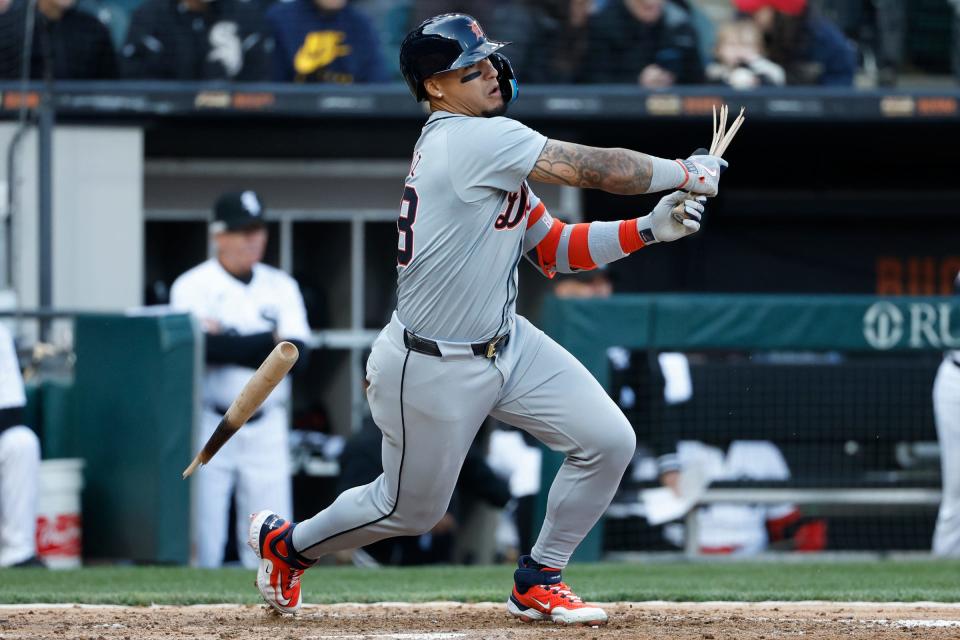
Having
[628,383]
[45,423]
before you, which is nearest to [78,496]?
[45,423]

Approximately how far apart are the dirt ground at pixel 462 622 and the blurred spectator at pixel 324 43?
5.16 m

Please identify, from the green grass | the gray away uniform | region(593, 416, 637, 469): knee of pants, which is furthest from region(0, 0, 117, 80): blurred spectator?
region(593, 416, 637, 469): knee of pants

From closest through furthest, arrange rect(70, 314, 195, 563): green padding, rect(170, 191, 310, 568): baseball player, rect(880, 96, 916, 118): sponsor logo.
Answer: rect(70, 314, 195, 563): green padding → rect(170, 191, 310, 568): baseball player → rect(880, 96, 916, 118): sponsor logo

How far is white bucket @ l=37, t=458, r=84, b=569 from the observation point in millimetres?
6906

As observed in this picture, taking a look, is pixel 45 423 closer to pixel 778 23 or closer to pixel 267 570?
pixel 267 570

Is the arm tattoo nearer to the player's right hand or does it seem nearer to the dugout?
the player's right hand

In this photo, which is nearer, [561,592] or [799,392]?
[561,592]

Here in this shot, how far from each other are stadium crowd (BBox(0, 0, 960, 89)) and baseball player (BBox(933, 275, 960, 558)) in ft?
9.77

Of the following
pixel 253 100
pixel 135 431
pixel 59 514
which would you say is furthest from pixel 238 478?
pixel 253 100

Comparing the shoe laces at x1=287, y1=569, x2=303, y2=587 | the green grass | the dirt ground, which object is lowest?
the green grass

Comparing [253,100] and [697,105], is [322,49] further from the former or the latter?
[697,105]

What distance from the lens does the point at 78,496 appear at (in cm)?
708

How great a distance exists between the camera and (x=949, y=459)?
7184 mm

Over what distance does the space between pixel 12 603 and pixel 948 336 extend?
461 centimetres
